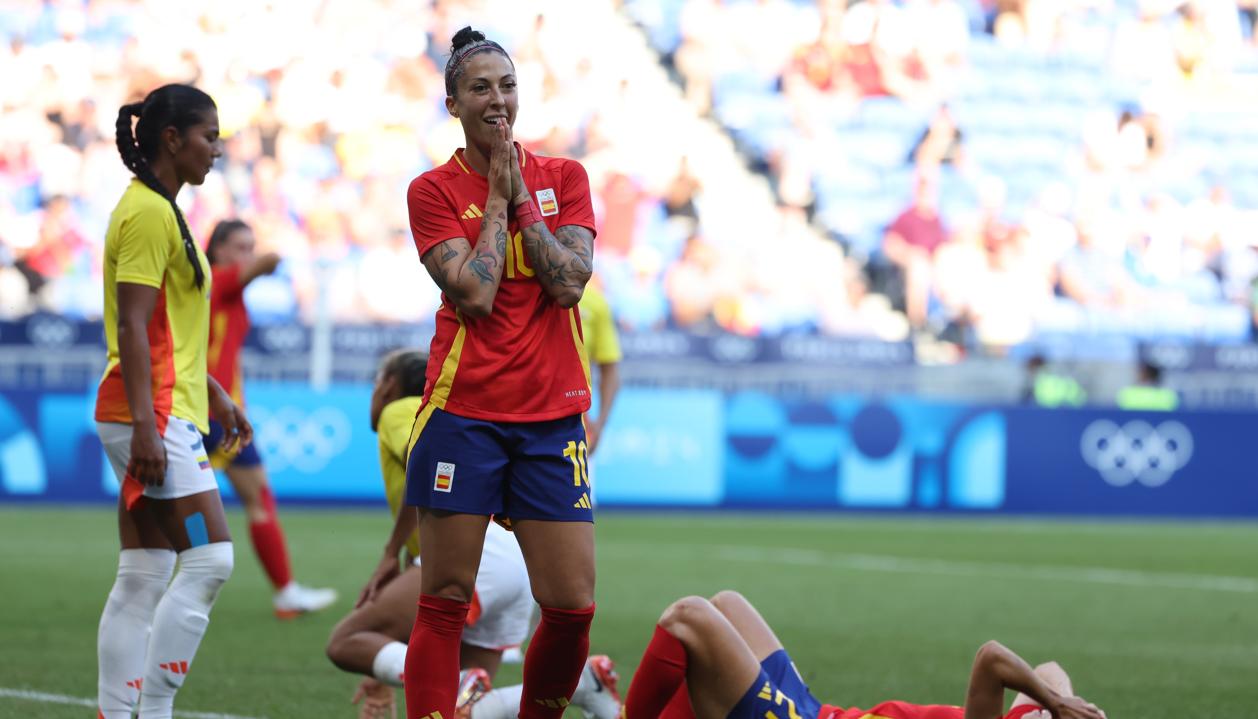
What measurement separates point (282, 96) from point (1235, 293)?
1361 cm

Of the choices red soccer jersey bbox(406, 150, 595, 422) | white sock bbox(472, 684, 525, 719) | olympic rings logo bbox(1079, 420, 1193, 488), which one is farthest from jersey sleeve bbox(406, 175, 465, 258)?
olympic rings logo bbox(1079, 420, 1193, 488)

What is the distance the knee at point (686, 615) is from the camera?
4.57m

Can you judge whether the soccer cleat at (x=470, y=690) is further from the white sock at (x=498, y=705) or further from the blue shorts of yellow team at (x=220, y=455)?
the blue shorts of yellow team at (x=220, y=455)

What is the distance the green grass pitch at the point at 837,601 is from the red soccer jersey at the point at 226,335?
134 cm

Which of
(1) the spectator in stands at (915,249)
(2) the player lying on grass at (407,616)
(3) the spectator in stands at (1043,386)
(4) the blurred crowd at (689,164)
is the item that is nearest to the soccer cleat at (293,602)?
(2) the player lying on grass at (407,616)

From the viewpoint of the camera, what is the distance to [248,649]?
805cm

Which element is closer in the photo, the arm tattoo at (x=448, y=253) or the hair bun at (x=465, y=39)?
the arm tattoo at (x=448, y=253)

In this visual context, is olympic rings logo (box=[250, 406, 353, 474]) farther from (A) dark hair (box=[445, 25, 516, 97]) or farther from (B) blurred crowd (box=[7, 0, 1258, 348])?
(A) dark hair (box=[445, 25, 516, 97])

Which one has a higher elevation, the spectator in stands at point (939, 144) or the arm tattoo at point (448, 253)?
the spectator in stands at point (939, 144)

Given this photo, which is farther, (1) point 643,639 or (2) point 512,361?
(1) point 643,639

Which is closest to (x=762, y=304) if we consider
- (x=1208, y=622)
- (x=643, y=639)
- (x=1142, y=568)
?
(x=1142, y=568)

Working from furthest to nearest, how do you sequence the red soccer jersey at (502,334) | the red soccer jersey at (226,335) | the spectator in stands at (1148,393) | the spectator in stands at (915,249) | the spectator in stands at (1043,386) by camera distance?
the spectator in stands at (915,249)
the spectator in stands at (1043,386)
the spectator in stands at (1148,393)
the red soccer jersey at (226,335)
the red soccer jersey at (502,334)

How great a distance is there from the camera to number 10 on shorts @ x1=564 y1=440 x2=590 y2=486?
15.2 ft

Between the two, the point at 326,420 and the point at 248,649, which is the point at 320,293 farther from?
the point at 248,649
